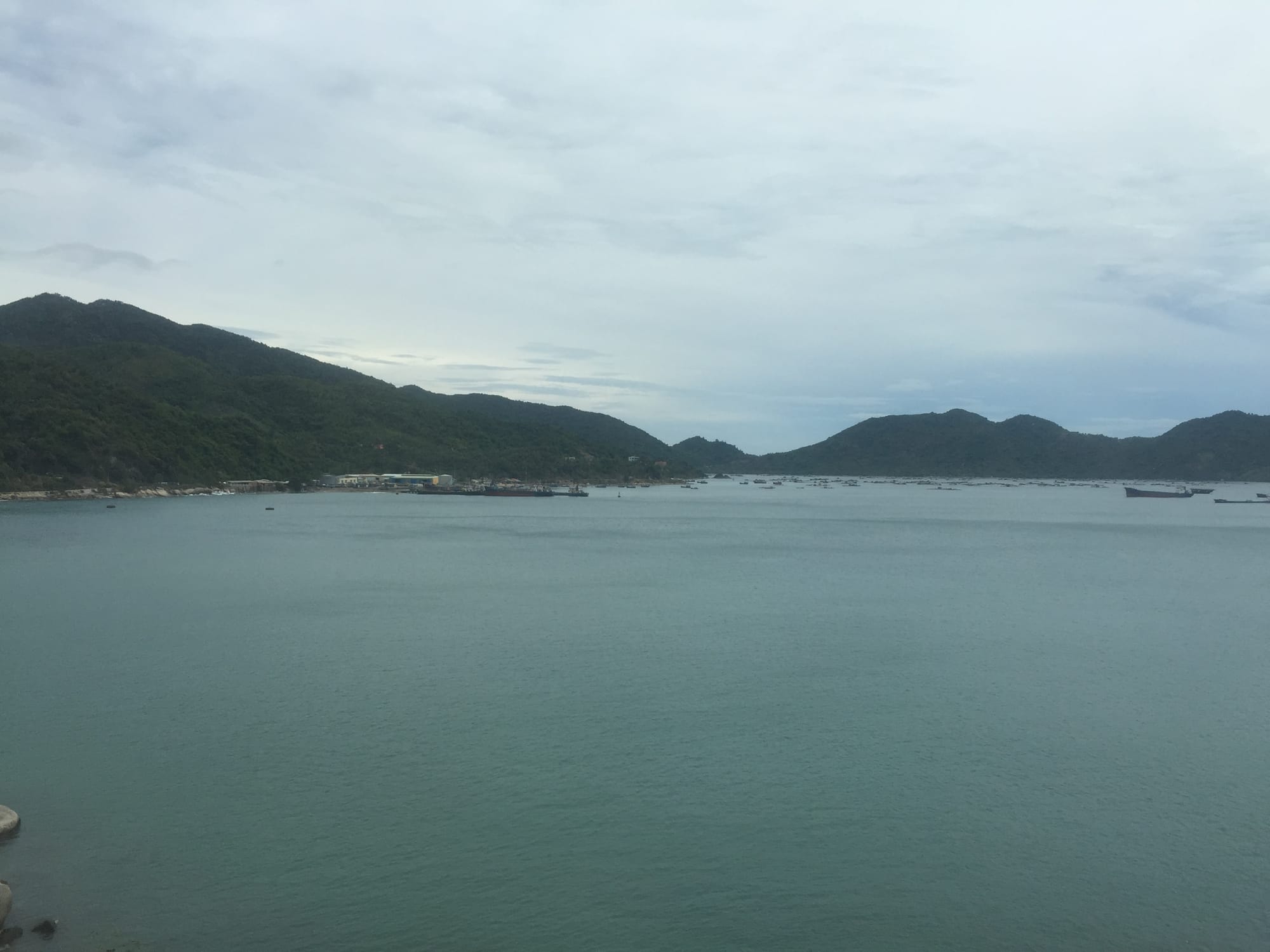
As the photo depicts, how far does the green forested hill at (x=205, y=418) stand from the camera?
313ft

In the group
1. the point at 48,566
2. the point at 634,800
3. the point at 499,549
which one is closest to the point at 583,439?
the point at 499,549

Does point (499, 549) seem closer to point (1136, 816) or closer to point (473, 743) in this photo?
point (473, 743)

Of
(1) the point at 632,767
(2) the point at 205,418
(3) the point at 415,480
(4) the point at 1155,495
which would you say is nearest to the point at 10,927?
(1) the point at 632,767

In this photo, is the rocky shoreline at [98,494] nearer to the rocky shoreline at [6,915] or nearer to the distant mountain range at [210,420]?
the distant mountain range at [210,420]

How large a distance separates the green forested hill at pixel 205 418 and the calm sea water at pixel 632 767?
71512 millimetres

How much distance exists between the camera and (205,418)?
124438mm

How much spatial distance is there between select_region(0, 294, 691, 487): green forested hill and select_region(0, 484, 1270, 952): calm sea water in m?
71.5

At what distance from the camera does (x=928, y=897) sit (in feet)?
33.3

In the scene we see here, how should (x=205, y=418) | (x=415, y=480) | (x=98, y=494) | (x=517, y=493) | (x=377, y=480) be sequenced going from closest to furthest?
1. (x=98, y=494)
2. (x=517, y=493)
3. (x=205, y=418)
4. (x=377, y=480)
5. (x=415, y=480)

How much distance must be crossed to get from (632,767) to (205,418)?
125 metres

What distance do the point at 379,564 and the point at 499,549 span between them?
878 cm

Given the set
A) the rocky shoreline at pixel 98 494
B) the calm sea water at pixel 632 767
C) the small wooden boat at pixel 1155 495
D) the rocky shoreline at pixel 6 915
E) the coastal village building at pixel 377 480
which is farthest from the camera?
the coastal village building at pixel 377 480

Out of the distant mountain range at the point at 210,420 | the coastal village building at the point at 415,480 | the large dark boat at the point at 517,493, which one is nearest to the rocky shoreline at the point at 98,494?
the distant mountain range at the point at 210,420

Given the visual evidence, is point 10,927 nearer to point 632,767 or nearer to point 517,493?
point 632,767
